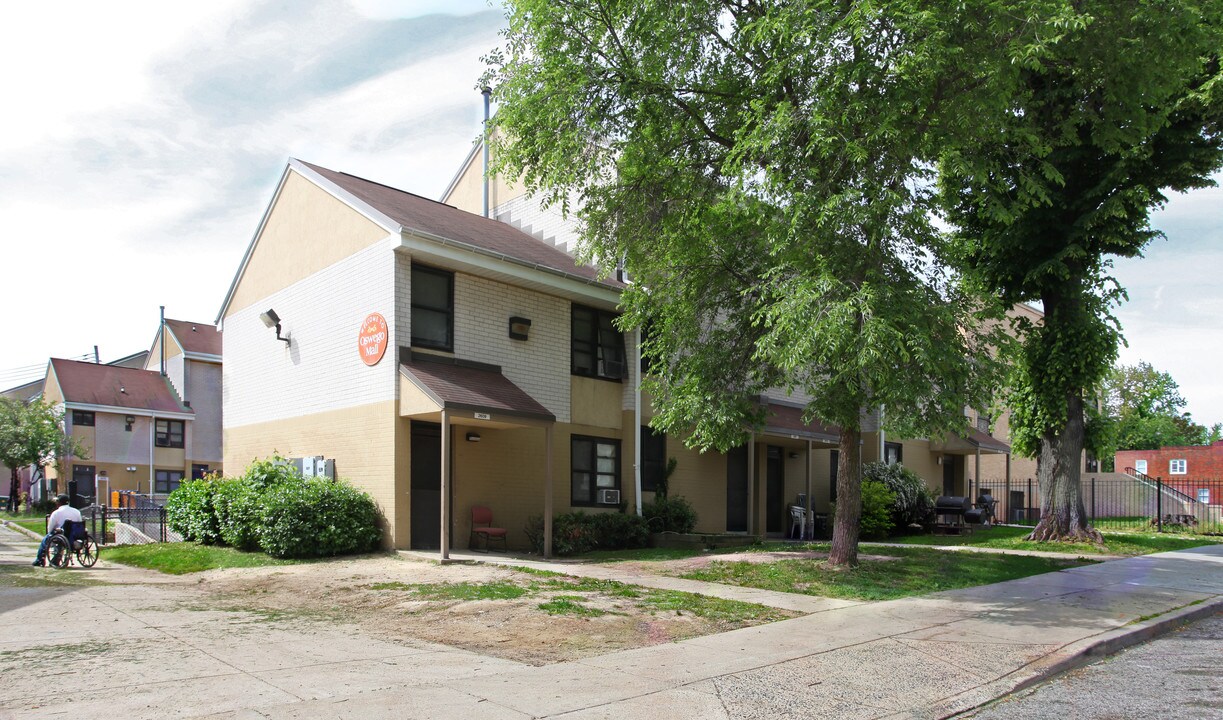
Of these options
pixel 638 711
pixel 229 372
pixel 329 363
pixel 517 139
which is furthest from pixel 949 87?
pixel 229 372

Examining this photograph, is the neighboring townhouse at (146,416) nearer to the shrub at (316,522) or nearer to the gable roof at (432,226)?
the gable roof at (432,226)

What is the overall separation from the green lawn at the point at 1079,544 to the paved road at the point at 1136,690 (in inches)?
398

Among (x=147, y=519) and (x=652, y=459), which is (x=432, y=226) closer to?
(x=652, y=459)

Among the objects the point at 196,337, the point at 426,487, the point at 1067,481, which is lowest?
the point at 1067,481

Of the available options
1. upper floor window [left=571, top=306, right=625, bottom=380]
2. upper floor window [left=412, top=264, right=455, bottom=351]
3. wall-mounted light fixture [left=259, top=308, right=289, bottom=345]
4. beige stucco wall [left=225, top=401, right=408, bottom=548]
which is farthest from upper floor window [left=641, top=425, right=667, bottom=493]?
wall-mounted light fixture [left=259, top=308, right=289, bottom=345]

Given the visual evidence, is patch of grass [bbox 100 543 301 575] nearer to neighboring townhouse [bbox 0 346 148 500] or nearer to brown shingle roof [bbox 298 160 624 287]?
brown shingle roof [bbox 298 160 624 287]

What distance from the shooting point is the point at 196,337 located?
48.1 m

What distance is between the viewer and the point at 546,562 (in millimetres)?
15820

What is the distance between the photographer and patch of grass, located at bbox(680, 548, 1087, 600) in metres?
12.5

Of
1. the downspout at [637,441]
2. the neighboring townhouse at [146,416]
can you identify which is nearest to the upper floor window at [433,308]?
the downspout at [637,441]

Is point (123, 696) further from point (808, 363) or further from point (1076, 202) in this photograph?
point (1076, 202)

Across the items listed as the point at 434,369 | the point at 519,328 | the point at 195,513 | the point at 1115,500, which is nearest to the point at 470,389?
the point at 434,369

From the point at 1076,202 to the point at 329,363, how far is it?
15.8 metres

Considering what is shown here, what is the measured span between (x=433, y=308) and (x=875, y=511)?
1248cm
